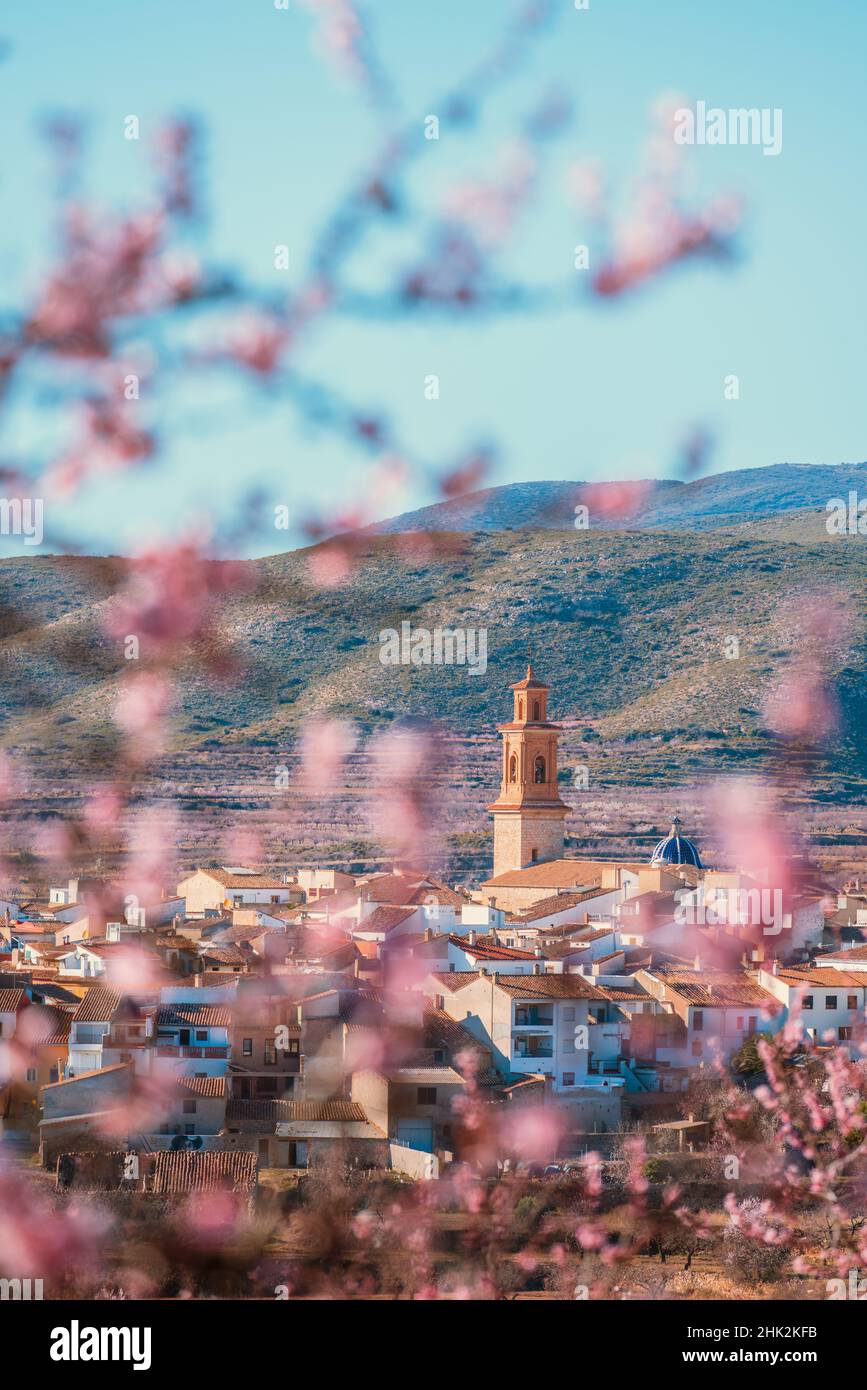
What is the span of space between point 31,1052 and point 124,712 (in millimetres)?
22160

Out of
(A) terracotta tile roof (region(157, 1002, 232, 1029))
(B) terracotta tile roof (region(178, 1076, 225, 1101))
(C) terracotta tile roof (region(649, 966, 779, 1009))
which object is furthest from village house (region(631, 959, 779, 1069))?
(B) terracotta tile roof (region(178, 1076, 225, 1101))

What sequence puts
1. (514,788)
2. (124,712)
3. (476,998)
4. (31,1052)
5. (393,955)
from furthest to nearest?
(514,788) → (393,955) → (476,998) → (31,1052) → (124,712)

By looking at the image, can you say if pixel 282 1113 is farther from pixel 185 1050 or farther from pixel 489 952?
pixel 489 952

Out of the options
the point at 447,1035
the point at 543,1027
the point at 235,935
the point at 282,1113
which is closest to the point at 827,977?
the point at 543,1027

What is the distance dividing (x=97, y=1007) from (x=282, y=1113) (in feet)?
12.3

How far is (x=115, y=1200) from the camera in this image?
79.4 feet

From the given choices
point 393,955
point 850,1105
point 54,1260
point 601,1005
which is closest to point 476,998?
point 601,1005

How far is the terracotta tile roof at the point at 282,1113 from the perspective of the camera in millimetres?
29906

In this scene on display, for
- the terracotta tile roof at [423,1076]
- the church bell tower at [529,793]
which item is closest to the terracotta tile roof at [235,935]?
the terracotta tile roof at [423,1076]

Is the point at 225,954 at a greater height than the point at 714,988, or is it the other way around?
the point at 225,954

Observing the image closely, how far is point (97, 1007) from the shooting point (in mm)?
32312

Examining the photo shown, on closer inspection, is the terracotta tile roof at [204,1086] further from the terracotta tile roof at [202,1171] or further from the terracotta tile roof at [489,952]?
the terracotta tile roof at [489,952]
